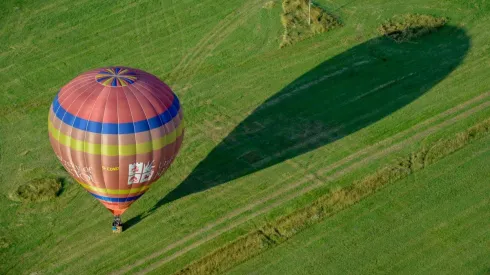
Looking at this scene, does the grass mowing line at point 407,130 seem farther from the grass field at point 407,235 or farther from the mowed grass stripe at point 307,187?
Answer: the grass field at point 407,235

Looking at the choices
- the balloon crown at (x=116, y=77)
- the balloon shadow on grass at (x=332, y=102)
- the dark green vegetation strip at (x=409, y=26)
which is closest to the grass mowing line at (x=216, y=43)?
the balloon shadow on grass at (x=332, y=102)

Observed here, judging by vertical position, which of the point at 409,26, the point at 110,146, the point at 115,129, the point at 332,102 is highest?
the point at 115,129

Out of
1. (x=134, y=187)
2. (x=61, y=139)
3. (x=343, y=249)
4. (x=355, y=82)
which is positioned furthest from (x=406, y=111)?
(x=61, y=139)

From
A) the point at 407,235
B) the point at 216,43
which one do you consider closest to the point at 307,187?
the point at 407,235

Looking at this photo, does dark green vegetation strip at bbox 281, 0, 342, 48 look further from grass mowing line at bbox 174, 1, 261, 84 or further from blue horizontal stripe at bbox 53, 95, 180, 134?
blue horizontal stripe at bbox 53, 95, 180, 134

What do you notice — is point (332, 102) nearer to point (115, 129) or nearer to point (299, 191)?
point (299, 191)

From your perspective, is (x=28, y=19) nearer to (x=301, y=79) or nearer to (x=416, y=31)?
(x=301, y=79)
